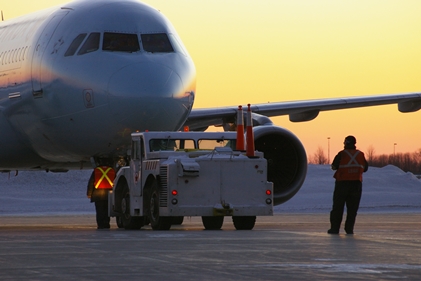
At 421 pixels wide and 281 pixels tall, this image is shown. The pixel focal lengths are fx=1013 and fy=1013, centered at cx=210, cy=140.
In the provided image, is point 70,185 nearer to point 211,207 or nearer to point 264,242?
point 211,207

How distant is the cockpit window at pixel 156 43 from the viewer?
683 inches

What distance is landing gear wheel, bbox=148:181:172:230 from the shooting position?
16.0 metres

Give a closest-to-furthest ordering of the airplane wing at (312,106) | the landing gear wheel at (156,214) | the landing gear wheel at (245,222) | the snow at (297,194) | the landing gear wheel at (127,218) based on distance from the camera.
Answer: the landing gear wheel at (156,214)
the landing gear wheel at (245,222)
the landing gear wheel at (127,218)
the airplane wing at (312,106)
the snow at (297,194)

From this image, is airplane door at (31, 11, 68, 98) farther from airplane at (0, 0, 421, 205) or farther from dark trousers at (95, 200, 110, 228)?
dark trousers at (95, 200, 110, 228)

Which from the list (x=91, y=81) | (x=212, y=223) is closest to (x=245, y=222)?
(x=212, y=223)

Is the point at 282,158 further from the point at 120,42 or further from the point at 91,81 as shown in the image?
the point at 91,81

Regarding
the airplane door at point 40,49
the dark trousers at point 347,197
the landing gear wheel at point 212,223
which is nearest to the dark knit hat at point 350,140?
the dark trousers at point 347,197

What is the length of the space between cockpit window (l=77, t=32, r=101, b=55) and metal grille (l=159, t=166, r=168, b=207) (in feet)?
8.57

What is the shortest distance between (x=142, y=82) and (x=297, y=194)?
25.1 m

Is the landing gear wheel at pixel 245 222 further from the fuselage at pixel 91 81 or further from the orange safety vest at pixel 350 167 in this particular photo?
the fuselage at pixel 91 81

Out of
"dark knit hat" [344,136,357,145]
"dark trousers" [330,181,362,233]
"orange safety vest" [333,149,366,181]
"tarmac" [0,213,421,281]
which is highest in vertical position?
"dark knit hat" [344,136,357,145]

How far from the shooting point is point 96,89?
16719mm

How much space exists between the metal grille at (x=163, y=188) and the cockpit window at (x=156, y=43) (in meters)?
2.33

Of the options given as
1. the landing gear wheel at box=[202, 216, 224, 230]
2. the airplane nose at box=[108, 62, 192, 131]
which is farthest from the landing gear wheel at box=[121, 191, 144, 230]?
the airplane nose at box=[108, 62, 192, 131]
